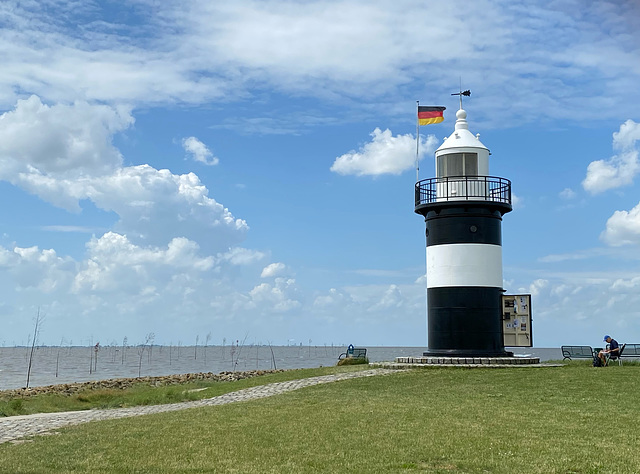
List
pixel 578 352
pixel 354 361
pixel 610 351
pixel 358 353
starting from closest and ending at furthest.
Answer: pixel 610 351 → pixel 578 352 → pixel 354 361 → pixel 358 353

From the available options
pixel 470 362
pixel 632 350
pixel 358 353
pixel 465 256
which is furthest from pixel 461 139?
pixel 358 353

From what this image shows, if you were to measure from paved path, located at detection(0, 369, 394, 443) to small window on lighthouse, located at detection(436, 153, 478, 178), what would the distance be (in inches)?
308

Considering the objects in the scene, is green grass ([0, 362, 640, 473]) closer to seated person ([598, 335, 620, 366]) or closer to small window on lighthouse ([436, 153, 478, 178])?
seated person ([598, 335, 620, 366])

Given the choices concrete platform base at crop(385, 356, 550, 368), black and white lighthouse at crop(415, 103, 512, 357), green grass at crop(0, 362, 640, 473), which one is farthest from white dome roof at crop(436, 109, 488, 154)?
green grass at crop(0, 362, 640, 473)

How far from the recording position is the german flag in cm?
2906

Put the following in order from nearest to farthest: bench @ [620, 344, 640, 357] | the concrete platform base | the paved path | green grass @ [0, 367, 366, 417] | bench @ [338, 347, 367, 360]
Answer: the paved path → green grass @ [0, 367, 366, 417] → the concrete platform base → bench @ [620, 344, 640, 357] → bench @ [338, 347, 367, 360]

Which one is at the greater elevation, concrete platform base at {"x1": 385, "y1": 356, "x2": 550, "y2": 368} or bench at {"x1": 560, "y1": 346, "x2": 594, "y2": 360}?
bench at {"x1": 560, "y1": 346, "x2": 594, "y2": 360}

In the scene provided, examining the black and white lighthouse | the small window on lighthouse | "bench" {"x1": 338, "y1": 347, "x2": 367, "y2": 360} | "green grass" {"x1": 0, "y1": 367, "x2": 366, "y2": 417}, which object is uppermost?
the small window on lighthouse

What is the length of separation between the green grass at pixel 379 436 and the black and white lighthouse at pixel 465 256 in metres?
6.19

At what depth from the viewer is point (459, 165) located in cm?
2642

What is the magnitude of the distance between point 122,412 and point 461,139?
1577 centimetres

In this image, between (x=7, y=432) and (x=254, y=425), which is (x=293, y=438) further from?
(x=7, y=432)

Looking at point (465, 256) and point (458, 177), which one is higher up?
point (458, 177)

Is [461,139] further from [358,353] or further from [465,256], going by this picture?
[358,353]
